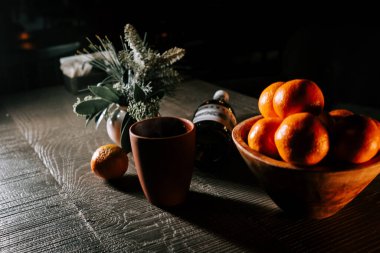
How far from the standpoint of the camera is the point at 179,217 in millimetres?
667

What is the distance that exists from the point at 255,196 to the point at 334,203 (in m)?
0.17

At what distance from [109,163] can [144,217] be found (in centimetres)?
17

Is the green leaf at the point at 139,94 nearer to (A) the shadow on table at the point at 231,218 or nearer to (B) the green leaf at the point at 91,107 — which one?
(B) the green leaf at the point at 91,107

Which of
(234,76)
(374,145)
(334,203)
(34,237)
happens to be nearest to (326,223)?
(334,203)

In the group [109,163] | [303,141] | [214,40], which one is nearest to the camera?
[303,141]

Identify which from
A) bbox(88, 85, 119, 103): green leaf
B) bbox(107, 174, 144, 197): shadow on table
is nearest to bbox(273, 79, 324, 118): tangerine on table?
bbox(107, 174, 144, 197): shadow on table

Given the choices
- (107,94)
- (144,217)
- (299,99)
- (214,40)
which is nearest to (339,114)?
(299,99)

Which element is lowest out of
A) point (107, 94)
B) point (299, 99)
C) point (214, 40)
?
point (214, 40)

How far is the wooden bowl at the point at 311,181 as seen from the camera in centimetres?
54

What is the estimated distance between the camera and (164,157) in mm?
632

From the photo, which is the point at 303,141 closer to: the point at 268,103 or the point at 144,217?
the point at 268,103

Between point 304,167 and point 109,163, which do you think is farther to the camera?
point 109,163

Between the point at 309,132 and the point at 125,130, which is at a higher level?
the point at 309,132

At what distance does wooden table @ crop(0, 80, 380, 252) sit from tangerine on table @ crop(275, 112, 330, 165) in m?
0.14
